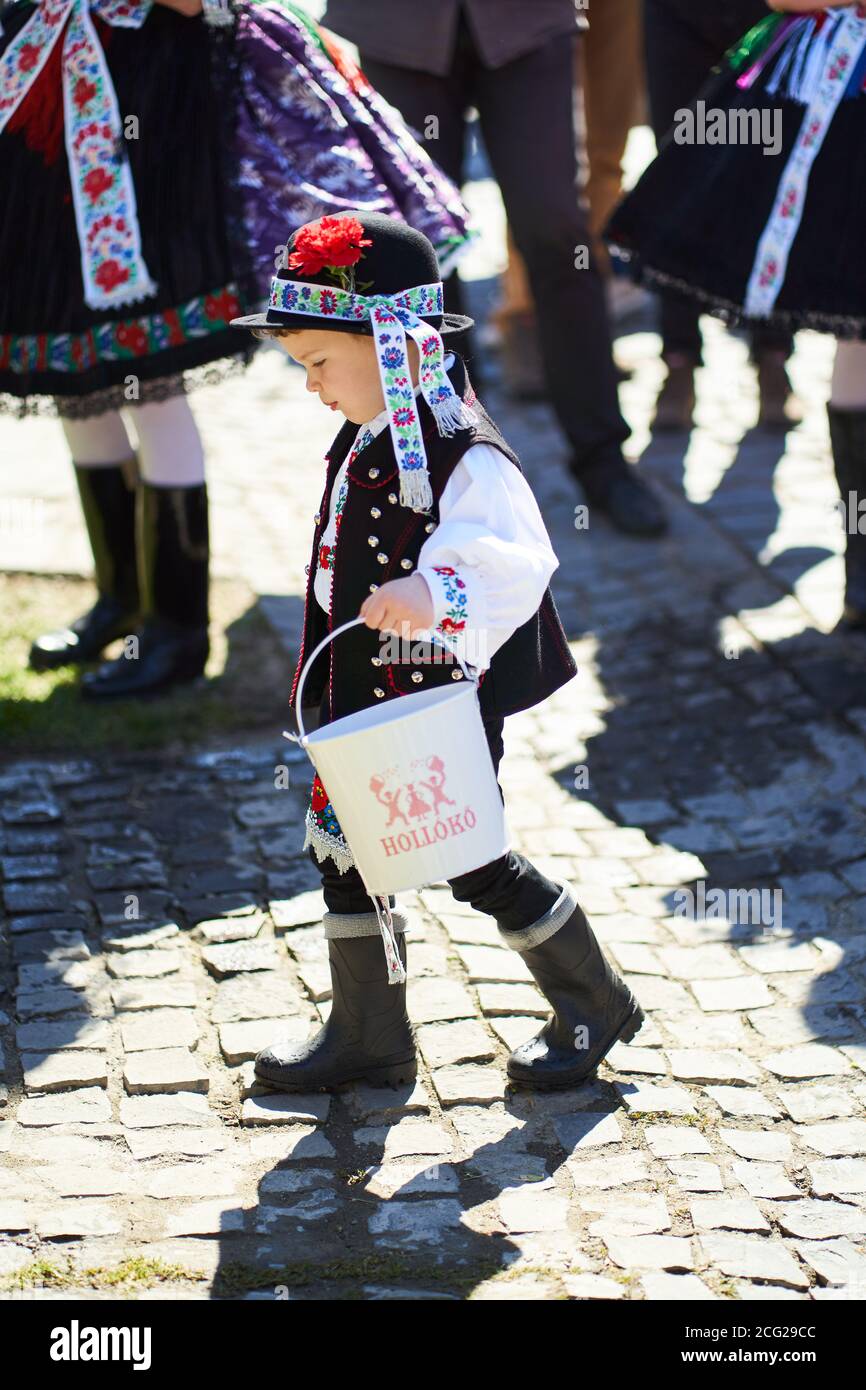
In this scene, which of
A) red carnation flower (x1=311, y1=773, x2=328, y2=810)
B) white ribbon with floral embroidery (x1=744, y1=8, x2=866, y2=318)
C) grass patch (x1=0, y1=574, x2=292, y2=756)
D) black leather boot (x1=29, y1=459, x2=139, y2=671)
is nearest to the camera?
red carnation flower (x1=311, y1=773, x2=328, y2=810)

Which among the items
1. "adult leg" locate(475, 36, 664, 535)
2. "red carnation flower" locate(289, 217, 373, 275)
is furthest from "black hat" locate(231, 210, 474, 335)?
"adult leg" locate(475, 36, 664, 535)

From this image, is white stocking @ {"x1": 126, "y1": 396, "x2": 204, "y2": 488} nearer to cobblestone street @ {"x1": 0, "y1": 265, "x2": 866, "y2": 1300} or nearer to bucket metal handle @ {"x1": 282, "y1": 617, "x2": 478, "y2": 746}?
cobblestone street @ {"x1": 0, "y1": 265, "x2": 866, "y2": 1300}

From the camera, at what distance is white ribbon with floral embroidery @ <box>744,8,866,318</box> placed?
3.78 m

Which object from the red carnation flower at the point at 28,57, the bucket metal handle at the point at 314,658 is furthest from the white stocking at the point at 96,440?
the bucket metal handle at the point at 314,658

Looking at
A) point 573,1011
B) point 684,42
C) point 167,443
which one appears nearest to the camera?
point 573,1011

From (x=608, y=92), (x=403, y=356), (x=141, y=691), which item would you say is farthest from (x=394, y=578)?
(x=608, y=92)

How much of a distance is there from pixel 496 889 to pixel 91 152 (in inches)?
75.9

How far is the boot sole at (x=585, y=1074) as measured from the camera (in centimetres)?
273

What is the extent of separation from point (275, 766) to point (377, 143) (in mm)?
1399

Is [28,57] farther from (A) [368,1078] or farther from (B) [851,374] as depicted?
(A) [368,1078]

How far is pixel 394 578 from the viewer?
2.47 metres

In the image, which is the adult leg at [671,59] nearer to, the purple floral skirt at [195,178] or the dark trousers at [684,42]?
the dark trousers at [684,42]

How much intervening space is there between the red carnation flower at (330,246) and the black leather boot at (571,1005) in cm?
105

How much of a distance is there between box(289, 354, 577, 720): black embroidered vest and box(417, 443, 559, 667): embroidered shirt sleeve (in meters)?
0.04
